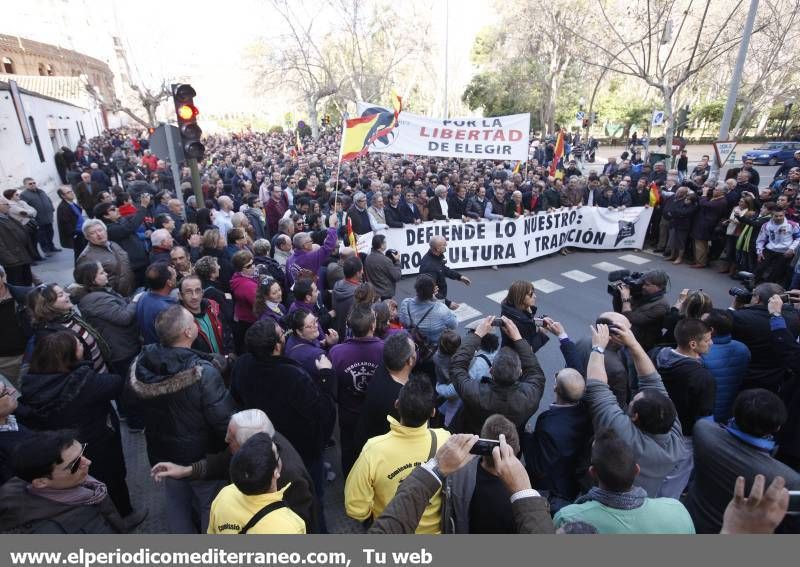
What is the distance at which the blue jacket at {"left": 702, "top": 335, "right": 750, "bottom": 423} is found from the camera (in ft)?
11.9

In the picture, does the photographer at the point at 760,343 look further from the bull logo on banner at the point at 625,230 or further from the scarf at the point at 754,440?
the bull logo on banner at the point at 625,230

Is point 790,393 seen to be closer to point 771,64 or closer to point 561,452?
point 561,452

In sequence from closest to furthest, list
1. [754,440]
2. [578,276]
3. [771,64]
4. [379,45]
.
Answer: [754,440] < [578,276] < [771,64] < [379,45]

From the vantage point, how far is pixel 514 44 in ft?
104

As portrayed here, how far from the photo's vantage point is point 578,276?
29.7 ft

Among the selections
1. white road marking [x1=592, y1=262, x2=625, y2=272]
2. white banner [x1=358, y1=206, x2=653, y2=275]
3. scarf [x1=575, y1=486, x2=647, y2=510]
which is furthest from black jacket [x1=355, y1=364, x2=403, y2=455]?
white road marking [x1=592, y1=262, x2=625, y2=272]

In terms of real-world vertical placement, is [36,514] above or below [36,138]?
below

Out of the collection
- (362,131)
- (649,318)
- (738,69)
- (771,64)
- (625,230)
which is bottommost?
(625,230)

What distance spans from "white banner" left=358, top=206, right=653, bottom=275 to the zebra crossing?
650mm

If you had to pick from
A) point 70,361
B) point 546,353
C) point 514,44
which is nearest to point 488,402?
point 70,361

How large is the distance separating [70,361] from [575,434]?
3.16 meters

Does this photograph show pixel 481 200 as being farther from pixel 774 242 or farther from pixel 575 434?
Answer: pixel 575 434

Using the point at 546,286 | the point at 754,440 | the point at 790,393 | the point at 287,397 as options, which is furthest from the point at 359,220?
the point at 754,440

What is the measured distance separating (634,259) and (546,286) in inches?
115
